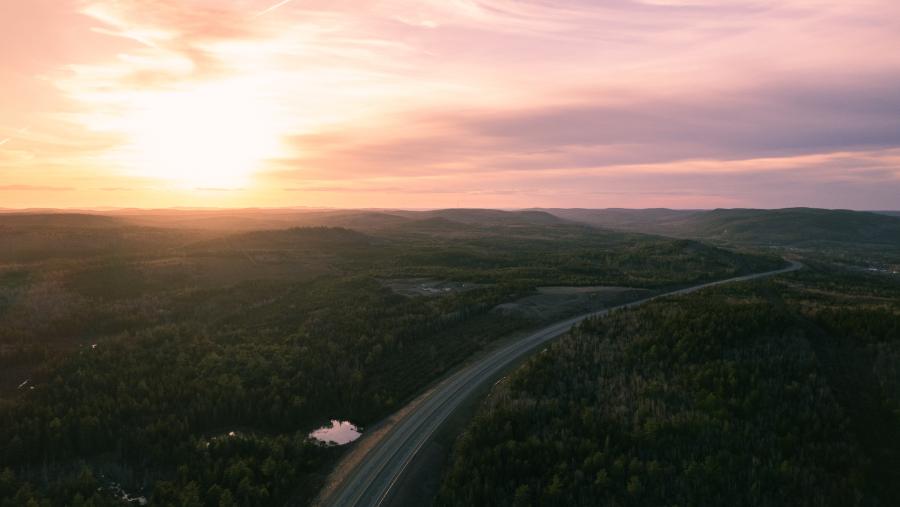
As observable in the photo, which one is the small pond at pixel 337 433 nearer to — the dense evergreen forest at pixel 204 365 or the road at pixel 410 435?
the dense evergreen forest at pixel 204 365

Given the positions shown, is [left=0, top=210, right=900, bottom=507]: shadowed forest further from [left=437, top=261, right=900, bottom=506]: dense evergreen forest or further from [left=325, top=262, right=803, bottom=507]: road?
[left=325, top=262, right=803, bottom=507]: road

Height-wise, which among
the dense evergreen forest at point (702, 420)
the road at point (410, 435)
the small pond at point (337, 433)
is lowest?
the small pond at point (337, 433)

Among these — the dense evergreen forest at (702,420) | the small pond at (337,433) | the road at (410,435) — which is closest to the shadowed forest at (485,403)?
the dense evergreen forest at (702,420)

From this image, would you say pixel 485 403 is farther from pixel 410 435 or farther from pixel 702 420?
pixel 702 420

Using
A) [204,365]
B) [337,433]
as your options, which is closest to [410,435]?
[337,433]

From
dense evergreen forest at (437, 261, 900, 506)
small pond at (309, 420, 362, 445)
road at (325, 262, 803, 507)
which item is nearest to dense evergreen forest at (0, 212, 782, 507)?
small pond at (309, 420, 362, 445)

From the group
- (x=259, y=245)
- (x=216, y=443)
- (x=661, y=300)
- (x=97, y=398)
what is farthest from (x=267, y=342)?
(x=259, y=245)

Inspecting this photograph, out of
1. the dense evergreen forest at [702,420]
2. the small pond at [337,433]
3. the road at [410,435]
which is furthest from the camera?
the small pond at [337,433]
